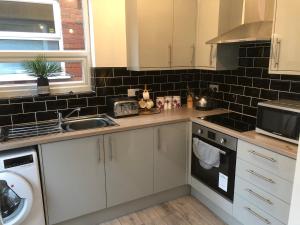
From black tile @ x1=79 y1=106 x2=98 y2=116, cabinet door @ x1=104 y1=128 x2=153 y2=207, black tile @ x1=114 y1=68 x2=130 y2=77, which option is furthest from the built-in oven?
black tile @ x1=79 y1=106 x2=98 y2=116

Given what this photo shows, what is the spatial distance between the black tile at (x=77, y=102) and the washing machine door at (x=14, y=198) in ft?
2.87

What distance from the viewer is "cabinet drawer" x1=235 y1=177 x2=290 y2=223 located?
1628mm

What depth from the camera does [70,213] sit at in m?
2.05

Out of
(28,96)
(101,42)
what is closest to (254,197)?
(101,42)

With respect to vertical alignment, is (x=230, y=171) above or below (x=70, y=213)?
above

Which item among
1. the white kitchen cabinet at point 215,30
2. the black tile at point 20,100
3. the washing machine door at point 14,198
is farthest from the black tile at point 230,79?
the washing machine door at point 14,198

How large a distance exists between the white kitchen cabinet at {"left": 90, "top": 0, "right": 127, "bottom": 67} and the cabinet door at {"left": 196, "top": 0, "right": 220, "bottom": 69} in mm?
804

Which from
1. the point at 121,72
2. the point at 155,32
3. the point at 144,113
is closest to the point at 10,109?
the point at 121,72

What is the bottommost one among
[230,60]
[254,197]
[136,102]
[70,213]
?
[70,213]

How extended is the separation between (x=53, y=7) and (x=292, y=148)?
2.39 m

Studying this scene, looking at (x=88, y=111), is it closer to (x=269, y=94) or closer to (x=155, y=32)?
(x=155, y=32)

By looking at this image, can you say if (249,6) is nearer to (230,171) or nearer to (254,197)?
(230,171)

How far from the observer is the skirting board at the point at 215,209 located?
2168 millimetres

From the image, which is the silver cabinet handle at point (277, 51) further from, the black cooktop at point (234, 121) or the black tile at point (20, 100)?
the black tile at point (20, 100)
